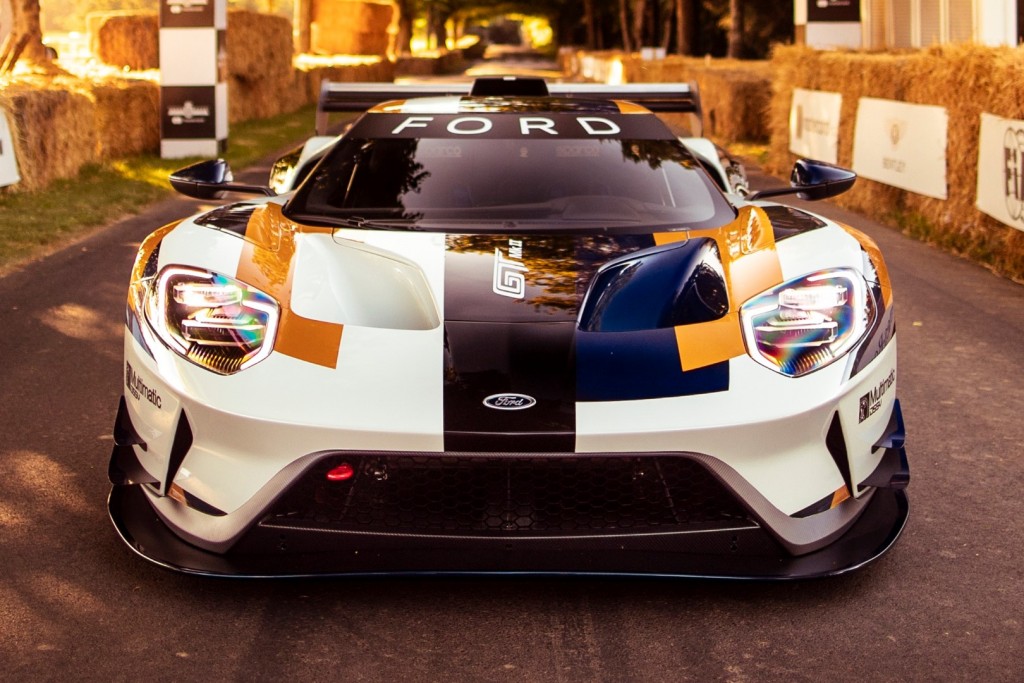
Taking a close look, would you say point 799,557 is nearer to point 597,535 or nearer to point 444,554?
point 597,535

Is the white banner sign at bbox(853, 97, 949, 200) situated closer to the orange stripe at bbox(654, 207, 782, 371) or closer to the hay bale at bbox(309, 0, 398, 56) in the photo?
the orange stripe at bbox(654, 207, 782, 371)

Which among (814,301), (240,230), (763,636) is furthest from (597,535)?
(240,230)

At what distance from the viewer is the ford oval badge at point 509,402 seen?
327cm

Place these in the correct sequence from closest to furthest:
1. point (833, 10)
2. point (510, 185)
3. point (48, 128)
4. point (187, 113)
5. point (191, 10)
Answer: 1. point (510, 185)
2. point (48, 128)
3. point (187, 113)
4. point (191, 10)
5. point (833, 10)

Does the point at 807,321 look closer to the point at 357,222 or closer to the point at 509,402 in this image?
the point at 509,402

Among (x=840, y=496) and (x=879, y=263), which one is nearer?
(x=840, y=496)

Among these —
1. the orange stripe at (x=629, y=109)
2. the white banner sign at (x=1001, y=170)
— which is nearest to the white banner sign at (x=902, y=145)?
the white banner sign at (x=1001, y=170)

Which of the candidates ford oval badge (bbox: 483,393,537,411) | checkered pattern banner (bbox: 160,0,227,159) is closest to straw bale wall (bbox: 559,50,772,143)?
checkered pattern banner (bbox: 160,0,227,159)

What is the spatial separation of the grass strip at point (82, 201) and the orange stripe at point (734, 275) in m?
6.38

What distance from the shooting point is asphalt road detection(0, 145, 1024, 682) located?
3072 mm

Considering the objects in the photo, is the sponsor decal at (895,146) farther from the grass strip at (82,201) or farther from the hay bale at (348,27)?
the hay bale at (348,27)

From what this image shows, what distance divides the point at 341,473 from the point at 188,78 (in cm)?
1589

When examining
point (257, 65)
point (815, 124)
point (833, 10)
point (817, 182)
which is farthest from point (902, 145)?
point (257, 65)

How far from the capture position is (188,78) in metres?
18.2
